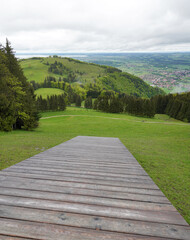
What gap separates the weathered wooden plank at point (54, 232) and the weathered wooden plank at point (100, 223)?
8 cm

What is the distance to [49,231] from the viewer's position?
217 centimetres

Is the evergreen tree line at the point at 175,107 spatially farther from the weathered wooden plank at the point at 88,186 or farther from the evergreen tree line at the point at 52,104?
the weathered wooden plank at the point at 88,186

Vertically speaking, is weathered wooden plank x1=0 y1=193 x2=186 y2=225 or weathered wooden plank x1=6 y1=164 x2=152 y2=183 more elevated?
weathered wooden plank x1=0 y1=193 x2=186 y2=225

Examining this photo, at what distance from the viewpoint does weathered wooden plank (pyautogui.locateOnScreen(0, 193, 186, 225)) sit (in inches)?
100

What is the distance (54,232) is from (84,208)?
0.72m

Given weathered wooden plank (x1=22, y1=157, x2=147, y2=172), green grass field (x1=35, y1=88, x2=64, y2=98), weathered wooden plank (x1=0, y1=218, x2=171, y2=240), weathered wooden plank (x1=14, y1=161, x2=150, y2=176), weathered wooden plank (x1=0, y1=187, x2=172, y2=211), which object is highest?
weathered wooden plank (x1=0, y1=218, x2=171, y2=240)

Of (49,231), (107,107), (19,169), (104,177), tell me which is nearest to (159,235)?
(49,231)

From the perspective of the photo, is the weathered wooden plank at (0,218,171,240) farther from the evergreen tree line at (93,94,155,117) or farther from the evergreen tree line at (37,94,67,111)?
the evergreen tree line at (37,94,67,111)

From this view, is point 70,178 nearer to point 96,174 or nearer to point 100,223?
point 96,174

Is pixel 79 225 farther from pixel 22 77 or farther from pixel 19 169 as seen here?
pixel 22 77

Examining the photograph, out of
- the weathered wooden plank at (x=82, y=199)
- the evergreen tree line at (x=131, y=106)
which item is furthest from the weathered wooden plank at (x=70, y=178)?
the evergreen tree line at (x=131, y=106)

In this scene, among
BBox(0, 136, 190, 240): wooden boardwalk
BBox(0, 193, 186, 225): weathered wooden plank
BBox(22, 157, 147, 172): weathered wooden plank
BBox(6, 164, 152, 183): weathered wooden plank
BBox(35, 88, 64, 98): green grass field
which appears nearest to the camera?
BBox(0, 136, 190, 240): wooden boardwalk

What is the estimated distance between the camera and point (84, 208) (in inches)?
108

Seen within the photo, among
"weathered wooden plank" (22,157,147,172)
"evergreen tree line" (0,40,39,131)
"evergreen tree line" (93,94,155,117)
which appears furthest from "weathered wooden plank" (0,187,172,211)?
"evergreen tree line" (93,94,155,117)
